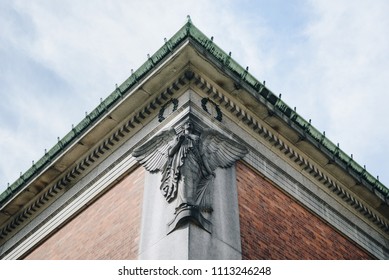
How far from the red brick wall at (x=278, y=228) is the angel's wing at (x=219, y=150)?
13.2 inches

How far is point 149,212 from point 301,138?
14.0 feet

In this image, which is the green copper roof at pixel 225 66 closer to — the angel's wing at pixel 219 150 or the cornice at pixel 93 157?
the cornice at pixel 93 157

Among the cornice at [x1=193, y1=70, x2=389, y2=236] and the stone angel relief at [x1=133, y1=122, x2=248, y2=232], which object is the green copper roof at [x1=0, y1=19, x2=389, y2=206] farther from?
the stone angel relief at [x1=133, y1=122, x2=248, y2=232]

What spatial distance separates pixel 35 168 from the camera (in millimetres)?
15617

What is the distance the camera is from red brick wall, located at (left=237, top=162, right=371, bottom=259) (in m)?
12.1

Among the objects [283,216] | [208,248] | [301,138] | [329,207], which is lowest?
[208,248]

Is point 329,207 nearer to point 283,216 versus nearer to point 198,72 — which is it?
point 283,216

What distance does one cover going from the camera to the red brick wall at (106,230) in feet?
39.5

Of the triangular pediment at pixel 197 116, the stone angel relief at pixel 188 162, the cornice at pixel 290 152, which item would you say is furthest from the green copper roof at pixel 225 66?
the stone angel relief at pixel 188 162

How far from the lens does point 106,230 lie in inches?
503

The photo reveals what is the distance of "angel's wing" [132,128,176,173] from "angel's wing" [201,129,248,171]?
626mm

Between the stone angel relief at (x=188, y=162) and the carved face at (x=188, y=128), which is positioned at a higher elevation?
the carved face at (x=188, y=128)

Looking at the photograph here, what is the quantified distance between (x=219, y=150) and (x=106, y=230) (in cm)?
253

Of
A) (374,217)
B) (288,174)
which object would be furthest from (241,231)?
(374,217)
